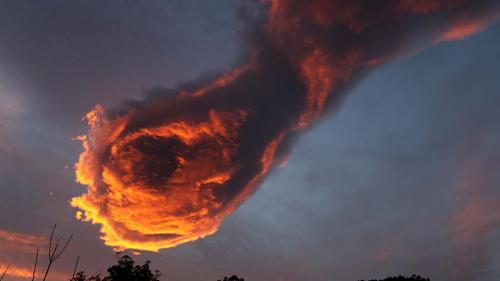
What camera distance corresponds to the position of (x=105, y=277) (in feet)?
212

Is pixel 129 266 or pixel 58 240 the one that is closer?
pixel 58 240

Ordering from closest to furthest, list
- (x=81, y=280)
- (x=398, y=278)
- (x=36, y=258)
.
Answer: (x=36, y=258)
(x=81, y=280)
(x=398, y=278)

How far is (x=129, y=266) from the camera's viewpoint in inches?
2571

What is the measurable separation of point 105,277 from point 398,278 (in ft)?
197

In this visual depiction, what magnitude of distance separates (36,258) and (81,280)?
148 ft

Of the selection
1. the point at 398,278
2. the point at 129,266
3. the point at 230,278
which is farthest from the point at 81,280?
the point at 398,278

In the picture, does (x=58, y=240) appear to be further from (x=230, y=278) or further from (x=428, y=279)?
(x=428, y=279)

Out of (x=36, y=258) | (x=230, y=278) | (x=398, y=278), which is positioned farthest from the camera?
(x=398, y=278)

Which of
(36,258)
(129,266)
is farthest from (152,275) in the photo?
(36,258)

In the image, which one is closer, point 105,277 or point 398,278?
point 105,277

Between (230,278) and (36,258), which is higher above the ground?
(230,278)

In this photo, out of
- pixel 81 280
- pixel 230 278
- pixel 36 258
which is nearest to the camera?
pixel 36 258

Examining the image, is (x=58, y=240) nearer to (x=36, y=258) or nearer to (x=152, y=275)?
(x=36, y=258)

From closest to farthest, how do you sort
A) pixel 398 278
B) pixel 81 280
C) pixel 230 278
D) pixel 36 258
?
pixel 36 258 < pixel 81 280 < pixel 230 278 < pixel 398 278
